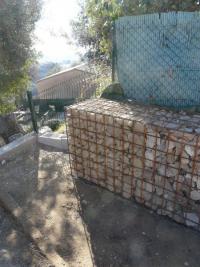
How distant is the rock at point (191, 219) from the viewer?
3.07 meters

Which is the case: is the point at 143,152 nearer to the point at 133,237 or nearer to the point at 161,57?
the point at 133,237

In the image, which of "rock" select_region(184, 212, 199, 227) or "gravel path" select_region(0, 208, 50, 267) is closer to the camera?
"gravel path" select_region(0, 208, 50, 267)

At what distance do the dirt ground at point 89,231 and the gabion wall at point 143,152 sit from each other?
0.68 feet

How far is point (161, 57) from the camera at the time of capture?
374cm

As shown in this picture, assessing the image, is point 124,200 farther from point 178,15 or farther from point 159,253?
point 178,15

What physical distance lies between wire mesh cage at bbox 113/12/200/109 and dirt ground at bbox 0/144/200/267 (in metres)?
1.67

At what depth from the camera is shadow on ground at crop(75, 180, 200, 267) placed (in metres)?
2.80

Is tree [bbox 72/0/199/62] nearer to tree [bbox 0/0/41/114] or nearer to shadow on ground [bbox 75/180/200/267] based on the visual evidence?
tree [bbox 0/0/41/114]

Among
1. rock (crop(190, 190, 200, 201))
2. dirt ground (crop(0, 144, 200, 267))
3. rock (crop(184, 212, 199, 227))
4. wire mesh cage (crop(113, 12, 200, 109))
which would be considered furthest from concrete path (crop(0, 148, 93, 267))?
wire mesh cage (crop(113, 12, 200, 109))

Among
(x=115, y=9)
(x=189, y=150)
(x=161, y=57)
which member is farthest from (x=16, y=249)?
(x=115, y=9)

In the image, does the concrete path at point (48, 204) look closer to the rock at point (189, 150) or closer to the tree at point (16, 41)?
the rock at point (189, 150)

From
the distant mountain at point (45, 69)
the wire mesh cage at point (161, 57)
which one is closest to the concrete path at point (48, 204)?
the wire mesh cage at point (161, 57)

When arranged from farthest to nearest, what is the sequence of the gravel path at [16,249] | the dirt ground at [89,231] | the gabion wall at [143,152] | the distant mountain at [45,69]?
the distant mountain at [45,69] < the gabion wall at [143,152] < the dirt ground at [89,231] < the gravel path at [16,249]

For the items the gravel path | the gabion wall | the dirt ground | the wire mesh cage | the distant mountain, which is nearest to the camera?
the gravel path
